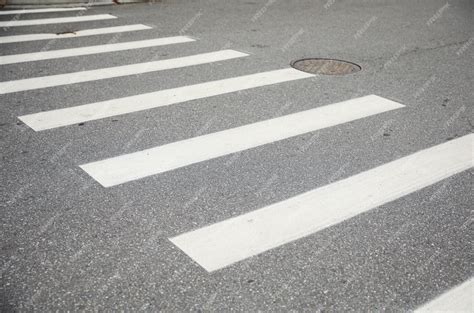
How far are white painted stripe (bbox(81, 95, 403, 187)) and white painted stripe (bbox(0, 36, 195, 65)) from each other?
3.39 metres

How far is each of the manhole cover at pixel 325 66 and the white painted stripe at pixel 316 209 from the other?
2.43 metres

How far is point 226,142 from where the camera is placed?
4.50 m

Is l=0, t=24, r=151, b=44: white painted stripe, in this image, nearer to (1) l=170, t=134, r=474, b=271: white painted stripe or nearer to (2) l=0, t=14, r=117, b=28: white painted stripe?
(2) l=0, t=14, r=117, b=28: white painted stripe

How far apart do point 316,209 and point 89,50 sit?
16.6ft

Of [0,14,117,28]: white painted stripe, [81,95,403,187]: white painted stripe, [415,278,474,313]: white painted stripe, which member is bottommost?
[0,14,117,28]: white painted stripe

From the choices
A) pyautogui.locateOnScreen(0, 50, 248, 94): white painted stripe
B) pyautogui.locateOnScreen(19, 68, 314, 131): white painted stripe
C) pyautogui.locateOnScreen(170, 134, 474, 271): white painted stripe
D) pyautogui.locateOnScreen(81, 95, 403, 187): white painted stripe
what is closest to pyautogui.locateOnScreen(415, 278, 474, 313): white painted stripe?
pyautogui.locateOnScreen(170, 134, 474, 271): white painted stripe

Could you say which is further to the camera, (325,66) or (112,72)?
(325,66)

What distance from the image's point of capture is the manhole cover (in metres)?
6.59

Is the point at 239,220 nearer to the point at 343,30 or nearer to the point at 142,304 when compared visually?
the point at 142,304

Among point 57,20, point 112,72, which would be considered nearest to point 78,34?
point 57,20

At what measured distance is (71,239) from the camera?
122 inches

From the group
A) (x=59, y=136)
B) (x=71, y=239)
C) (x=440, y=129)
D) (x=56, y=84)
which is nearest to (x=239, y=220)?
(x=71, y=239)

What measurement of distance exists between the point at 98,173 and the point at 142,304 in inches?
61.9

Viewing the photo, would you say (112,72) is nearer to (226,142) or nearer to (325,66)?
(226,142)
